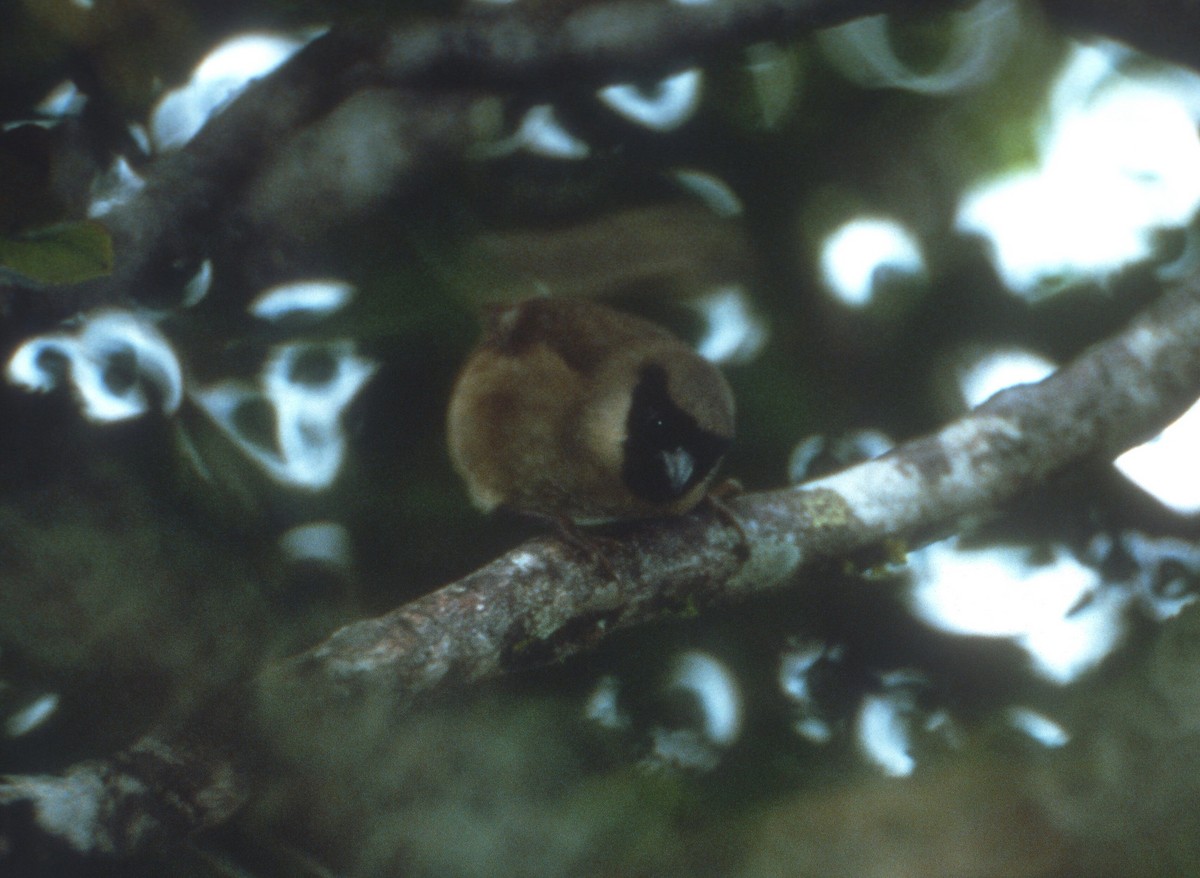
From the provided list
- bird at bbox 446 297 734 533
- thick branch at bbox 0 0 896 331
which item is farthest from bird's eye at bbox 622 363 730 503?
thick branch at bbox 0 0 896 331

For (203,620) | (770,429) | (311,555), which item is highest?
(203,620)

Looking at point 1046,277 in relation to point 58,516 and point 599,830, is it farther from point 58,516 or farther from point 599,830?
point 58,516

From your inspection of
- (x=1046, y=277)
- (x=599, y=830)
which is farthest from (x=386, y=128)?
(x=1046, y=277)

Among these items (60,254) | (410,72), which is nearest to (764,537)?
(410,72)

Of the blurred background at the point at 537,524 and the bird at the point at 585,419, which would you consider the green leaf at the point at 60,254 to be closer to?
the blurred background at the point at 537,524

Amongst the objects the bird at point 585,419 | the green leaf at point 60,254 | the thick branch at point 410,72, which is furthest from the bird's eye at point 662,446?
the green leaf at point 60,254

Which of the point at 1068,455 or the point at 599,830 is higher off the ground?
the point at 599,830
